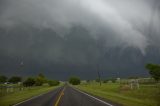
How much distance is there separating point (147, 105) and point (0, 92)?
3463 centimetres

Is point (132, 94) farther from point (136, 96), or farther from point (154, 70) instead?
point (154, 70)

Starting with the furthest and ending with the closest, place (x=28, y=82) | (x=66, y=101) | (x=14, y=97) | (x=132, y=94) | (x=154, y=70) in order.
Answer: (x=28, y=82) < (x=154, y=70) < (x=14, y=97) < (x=132, y=94) < (x=66, y=101)

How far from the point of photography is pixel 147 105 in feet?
60.2

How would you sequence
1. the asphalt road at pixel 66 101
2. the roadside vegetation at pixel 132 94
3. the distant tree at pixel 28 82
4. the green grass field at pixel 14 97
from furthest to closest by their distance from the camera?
the distant tree at pixel 28 82 < the green grass field at pixel 14 97 < the roadside vegetation at pixel 132 94 < the asphalt road at pixel 66 101

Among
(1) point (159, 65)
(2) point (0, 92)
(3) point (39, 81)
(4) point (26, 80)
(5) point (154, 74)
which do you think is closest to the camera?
(2) point (0, 92)

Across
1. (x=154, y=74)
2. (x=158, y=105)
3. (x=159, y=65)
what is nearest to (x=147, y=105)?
(x=158, y=105)

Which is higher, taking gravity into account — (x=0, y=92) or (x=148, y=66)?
(x=148, y=66)

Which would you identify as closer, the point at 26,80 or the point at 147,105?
the point at 147,105

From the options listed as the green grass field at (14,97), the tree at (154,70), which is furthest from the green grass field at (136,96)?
the tree at (154,70)

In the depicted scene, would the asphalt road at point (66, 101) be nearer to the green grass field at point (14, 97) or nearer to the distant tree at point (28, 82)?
the green grass field at point (14, 97)

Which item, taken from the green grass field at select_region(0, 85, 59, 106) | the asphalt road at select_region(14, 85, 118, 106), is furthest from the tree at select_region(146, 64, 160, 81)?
the asphalt road at select_region(14, 85, 118, 106)

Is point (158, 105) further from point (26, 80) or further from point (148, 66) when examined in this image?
point (26, 80)

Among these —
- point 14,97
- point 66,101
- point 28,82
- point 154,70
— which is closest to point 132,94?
point 66,101

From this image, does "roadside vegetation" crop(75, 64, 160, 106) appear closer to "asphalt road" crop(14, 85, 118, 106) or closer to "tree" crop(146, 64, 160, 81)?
"asphalt road" crop(14, 85, 118, 106)
